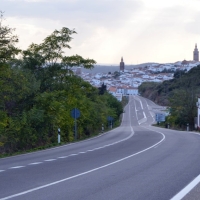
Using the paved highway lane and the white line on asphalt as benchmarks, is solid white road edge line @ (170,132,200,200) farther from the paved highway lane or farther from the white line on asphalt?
the paved highway lane

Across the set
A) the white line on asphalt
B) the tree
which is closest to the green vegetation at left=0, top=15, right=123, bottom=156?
the tree

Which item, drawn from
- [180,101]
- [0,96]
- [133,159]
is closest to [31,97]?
[0,96]

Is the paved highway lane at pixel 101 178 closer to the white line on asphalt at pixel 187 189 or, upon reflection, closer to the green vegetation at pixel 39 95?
the white line on asphalt at pixel 187 189

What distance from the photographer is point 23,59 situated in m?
37.1

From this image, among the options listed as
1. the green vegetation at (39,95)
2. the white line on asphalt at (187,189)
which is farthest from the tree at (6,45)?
the white line on asphalt at (187,189)

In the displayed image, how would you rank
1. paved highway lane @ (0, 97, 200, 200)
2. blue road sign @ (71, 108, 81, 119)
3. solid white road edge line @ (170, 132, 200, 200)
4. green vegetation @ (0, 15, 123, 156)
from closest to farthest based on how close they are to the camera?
1. solid white road edge line @ (170, 132, 200, 200)
2. paved highway lane @ (0, 97, 200, 200)
3. green vegetation @ (0, 15, 123, 156)
4. blue road sign @ (71, 108, 81, 119)

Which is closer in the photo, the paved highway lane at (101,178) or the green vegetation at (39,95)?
the paved highway lane at (101,178)

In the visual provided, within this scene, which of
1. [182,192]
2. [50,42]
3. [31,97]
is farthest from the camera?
[50,42]

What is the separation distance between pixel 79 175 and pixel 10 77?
40.1 ft

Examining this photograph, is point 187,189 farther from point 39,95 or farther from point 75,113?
point 75,113

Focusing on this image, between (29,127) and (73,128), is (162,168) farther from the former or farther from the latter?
(73,128)

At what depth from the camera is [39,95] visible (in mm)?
29719

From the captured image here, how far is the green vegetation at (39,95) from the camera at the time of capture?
999 inches

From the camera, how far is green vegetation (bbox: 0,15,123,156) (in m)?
25.4
